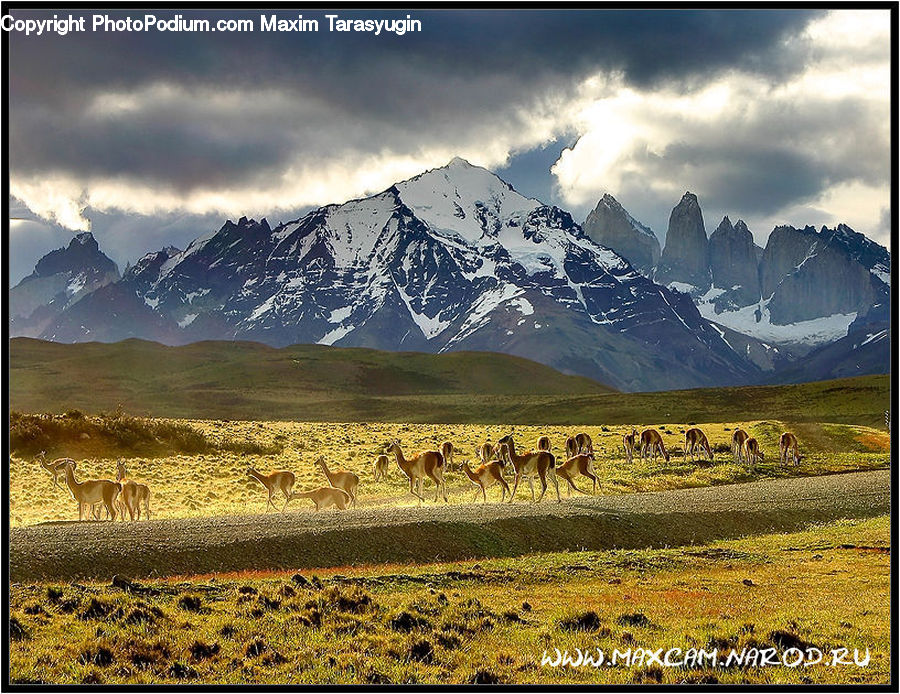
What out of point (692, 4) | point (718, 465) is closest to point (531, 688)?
point (692, 4)

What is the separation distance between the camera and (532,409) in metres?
159

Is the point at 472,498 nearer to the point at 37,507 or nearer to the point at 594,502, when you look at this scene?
the point at 594,502

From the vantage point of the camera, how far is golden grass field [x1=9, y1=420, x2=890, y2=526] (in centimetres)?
3847

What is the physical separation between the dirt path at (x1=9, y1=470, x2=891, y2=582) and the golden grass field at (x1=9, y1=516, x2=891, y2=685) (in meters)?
1.27

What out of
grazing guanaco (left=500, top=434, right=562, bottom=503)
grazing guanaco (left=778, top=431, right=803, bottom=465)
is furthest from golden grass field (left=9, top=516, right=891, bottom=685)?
grazing guanaco (left=778, top=431, right=803, bottom=465)

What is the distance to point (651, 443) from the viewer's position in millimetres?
55906

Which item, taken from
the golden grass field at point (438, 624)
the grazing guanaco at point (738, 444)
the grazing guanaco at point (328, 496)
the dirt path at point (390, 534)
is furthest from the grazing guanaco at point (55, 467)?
the grazing guanaco at point (738, 444)

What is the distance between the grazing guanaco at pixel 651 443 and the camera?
54.9 meters

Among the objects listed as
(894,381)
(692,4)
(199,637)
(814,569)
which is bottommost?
(814,569)

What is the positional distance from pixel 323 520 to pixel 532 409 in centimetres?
13232

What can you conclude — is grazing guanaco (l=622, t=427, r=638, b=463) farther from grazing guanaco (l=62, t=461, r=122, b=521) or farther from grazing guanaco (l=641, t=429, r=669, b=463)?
grazing guanaco (l=62, t=461, r=122, b=521)

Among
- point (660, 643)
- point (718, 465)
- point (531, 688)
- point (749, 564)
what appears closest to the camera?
point (531, 688)

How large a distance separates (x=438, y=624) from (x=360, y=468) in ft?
119

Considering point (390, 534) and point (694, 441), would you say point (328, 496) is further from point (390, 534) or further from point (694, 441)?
point (694, 441)
